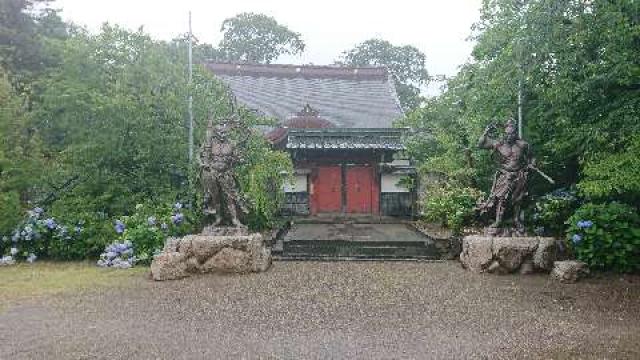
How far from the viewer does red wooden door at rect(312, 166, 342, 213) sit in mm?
21156

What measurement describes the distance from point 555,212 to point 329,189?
11.5 meters

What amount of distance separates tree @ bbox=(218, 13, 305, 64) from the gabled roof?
11.1 metres

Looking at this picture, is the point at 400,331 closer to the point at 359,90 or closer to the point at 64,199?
the point at 64,199

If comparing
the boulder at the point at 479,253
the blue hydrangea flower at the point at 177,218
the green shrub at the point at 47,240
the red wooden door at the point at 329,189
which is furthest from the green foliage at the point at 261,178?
the red wooden door at the point at 329,189

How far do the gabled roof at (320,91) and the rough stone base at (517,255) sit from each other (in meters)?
15.8

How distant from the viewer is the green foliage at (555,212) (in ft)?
35.2

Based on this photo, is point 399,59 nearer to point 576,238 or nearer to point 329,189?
point 329,189

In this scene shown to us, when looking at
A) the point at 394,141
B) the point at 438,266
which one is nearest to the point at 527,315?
the point at 438,266

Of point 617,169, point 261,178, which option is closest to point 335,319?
point 617,169

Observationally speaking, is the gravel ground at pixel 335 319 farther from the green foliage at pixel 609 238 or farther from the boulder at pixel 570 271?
the green foliage at pixel 609 238

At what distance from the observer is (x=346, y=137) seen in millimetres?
20922

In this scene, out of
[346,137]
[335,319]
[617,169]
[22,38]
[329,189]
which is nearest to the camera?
[335,319]

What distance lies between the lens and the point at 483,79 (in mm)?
10648

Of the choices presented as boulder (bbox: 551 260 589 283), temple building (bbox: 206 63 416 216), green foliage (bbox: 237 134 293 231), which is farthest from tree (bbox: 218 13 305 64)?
boulder (bbox: 551 260 589 283)
